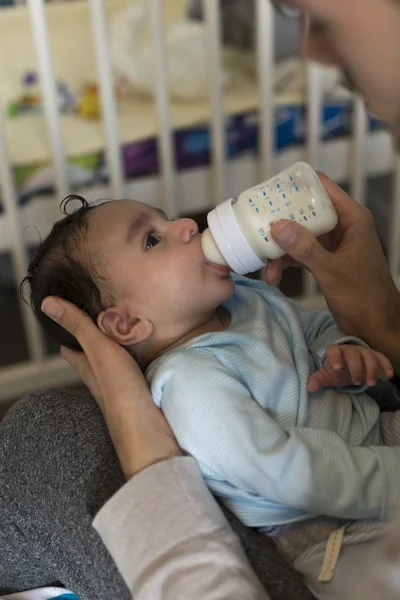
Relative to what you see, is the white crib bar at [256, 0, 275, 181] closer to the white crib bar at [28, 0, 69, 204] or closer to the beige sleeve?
the white crib bar at [28, 0, 69, 204]

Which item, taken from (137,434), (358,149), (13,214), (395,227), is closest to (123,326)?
(137,434)

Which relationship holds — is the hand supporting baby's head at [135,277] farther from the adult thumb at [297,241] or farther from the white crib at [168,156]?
the white crib at [168,156]

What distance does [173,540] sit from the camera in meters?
0.71

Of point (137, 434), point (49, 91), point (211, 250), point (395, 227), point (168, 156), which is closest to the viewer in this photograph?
point (137, 434)

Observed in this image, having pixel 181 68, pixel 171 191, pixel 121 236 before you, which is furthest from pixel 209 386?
pixel 181 68

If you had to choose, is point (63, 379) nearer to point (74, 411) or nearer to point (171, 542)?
point (74, 411)

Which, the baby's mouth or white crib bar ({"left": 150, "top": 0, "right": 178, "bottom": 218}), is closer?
the baby's mouth

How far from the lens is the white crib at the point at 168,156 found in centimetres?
145

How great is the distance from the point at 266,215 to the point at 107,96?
2.36 ft

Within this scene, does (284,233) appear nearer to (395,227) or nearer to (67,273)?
(67,273)

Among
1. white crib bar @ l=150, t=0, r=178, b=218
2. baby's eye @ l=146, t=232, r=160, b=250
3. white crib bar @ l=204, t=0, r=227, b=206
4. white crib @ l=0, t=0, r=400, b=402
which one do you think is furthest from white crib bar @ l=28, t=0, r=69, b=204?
baby's eye @ l=146, t=232, r=160, b=250

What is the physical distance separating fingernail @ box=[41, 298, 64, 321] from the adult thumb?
1.01ft

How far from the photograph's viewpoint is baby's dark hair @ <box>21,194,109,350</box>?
999 mm

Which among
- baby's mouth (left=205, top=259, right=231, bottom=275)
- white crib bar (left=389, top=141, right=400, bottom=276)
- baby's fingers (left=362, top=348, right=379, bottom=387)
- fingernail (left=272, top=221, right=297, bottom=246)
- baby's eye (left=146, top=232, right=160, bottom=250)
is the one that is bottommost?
white crib bar (left=389, top=141, right=400, bottom=276)
